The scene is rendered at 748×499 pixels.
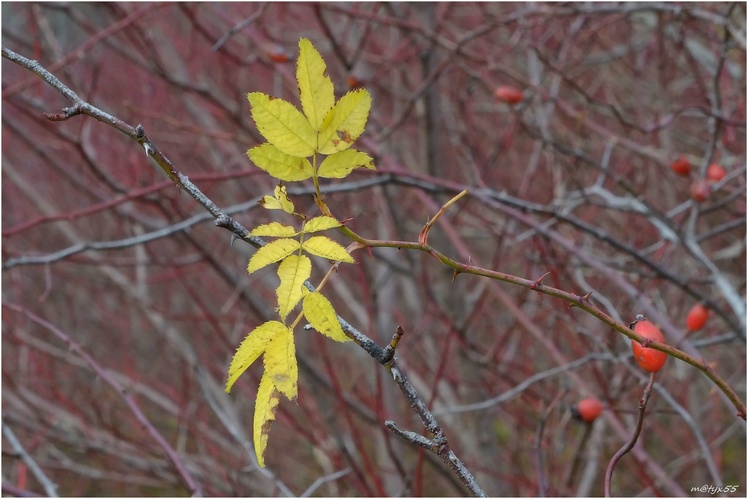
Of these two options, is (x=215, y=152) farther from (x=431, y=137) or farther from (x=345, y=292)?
(x=431, y=137)

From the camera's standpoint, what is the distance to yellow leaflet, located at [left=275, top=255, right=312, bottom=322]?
64 centimetres

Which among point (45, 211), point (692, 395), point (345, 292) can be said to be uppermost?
point (45, 211)

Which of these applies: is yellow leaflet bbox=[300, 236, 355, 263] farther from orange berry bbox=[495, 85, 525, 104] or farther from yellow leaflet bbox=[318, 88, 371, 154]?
orange berry bbox=[495, 85, 525, 104]

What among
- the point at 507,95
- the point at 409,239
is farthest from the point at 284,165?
the point at 409,239

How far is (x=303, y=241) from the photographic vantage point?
0.68 meters

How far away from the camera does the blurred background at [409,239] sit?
204 cm

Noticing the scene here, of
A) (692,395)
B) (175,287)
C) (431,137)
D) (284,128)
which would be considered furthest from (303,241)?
(175,287)

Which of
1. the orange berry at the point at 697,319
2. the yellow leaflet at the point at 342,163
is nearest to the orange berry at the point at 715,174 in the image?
the orange berry at the point at 697,319

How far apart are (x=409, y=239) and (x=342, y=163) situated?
2818mm

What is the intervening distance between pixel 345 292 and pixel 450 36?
1.25 metres

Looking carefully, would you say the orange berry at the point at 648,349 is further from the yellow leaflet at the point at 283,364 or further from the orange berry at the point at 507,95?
the orange berry at the point at 507,95

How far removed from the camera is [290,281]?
0.65 metres

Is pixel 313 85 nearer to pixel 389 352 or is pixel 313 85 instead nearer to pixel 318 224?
pixel 318 224

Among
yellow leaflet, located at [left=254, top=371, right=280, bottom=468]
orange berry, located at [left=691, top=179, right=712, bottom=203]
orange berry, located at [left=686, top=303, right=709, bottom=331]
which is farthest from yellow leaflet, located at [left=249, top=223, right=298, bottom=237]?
orange berry, located at [left=691, top=179, right=712, bottom=203]
